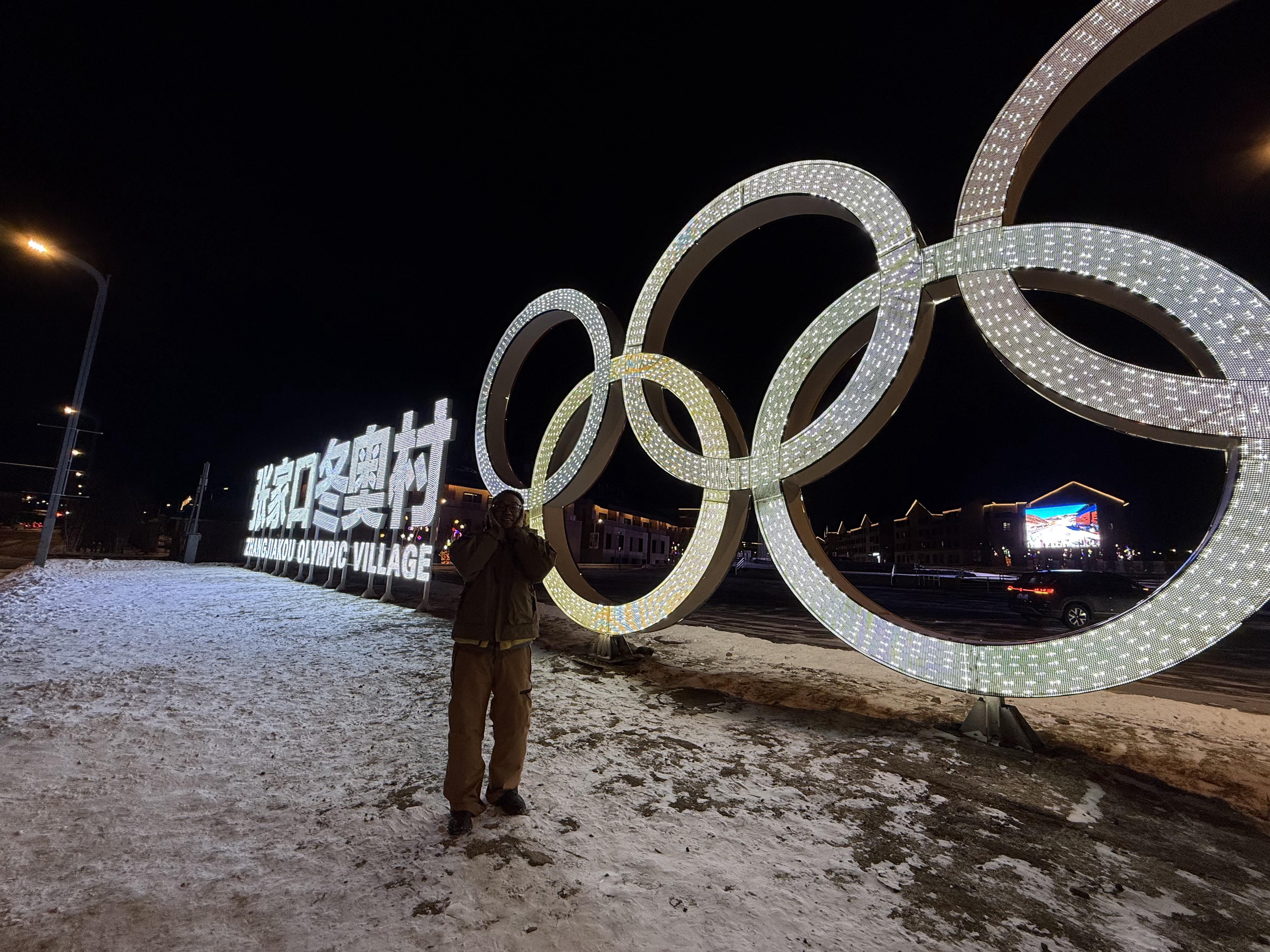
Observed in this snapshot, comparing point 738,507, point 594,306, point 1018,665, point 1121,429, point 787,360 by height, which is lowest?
point 1018,665

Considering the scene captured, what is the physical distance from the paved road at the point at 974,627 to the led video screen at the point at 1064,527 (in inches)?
1251

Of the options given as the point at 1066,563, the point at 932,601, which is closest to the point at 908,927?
the point at 932,601

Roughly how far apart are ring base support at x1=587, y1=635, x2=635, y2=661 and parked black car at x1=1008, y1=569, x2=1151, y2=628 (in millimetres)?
10716

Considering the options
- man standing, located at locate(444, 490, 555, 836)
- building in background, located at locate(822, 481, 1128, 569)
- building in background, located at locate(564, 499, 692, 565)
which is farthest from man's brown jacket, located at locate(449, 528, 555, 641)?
building in background, located at locate(822, 481, 1128, 569)

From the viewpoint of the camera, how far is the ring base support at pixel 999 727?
4.34 m

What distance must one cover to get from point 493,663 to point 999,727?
429cm

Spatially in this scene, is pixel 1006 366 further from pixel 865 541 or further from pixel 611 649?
pixel 865 541

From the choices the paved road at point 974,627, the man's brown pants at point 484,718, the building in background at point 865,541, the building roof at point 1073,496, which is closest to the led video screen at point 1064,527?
the building roof at point 1073,496

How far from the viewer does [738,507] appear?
5.96 meters

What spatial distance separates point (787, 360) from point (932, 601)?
56.9 feet

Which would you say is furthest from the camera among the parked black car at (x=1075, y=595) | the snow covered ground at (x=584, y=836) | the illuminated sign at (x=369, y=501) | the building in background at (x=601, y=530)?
the building in background at (x=601, y=530)

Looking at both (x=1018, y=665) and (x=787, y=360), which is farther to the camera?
(x=787, y=360)

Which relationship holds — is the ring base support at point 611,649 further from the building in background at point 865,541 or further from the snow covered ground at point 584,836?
the building in background at point 865,541

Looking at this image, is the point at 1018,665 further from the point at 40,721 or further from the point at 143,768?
the point at 40,721
